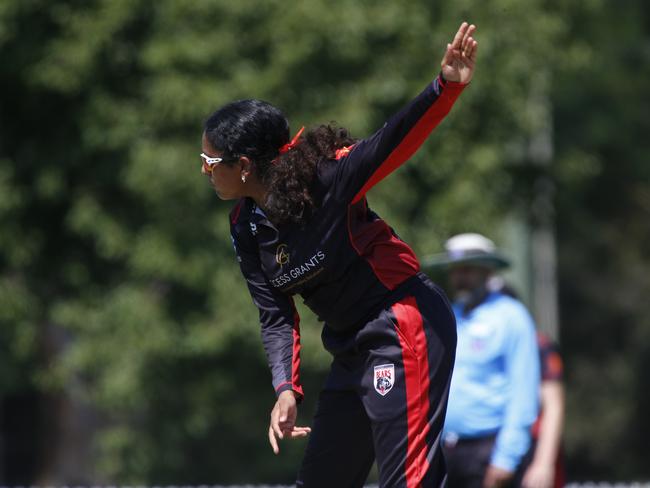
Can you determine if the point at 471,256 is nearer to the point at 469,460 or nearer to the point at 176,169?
the point at 469,460

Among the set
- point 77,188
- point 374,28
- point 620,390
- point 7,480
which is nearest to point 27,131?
point 77,188

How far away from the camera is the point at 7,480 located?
1608cm

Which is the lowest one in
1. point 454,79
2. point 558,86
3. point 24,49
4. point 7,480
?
point 7,480

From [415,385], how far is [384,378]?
0.10 meters

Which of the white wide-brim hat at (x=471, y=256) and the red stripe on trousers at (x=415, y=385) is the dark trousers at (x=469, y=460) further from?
the red stripe on trousers at (x=415, y=385)

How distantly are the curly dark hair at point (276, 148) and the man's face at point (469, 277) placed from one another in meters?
2.46

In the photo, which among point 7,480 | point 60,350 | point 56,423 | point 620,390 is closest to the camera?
point 60,350

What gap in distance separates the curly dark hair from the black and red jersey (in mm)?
45

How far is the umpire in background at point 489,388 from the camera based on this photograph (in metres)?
6.06

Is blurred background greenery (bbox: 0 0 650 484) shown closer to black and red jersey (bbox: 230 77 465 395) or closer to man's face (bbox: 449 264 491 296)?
man's face (bbox: 449 264 491 296)

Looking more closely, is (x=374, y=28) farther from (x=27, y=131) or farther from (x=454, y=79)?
(x=454, y=79)

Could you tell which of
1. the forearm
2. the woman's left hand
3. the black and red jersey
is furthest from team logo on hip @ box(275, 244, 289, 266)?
the forearm

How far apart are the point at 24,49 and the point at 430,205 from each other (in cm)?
399

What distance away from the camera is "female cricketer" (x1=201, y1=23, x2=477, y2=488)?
4.00m
